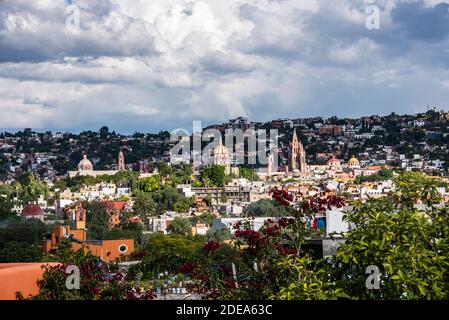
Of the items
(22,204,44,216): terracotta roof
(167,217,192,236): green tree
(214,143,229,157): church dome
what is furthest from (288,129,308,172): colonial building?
(22,204,44,216): terracotta roof

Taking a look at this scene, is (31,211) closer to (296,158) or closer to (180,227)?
(180,227)

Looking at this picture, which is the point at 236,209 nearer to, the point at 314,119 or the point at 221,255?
the point at 221,255

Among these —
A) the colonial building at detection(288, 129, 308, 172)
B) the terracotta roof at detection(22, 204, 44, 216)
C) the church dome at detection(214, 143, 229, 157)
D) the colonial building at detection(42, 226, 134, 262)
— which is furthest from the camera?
the colonial building at detection(288, 129, 308, 172)

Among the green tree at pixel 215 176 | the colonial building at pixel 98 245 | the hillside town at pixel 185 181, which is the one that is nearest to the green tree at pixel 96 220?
the hillside town at pixel 185 181

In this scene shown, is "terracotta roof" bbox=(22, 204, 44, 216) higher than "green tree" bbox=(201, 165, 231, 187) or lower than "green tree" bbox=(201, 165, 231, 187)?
lower

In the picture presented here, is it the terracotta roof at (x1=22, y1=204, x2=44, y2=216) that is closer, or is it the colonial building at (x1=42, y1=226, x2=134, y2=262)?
the colonial building at (x1=42, y1=226, x2=134, y2=262)

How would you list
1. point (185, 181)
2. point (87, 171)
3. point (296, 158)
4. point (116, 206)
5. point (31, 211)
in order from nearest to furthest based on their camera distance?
1. point (31, 211)
2. point (116, 206)
3. point (185, 181)
4. point (87, 171)
5. point (296, 158)

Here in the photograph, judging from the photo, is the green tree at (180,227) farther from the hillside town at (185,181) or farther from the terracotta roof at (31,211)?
the terracotta roof at (31,211)

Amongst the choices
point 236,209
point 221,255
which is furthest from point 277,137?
point 221,255

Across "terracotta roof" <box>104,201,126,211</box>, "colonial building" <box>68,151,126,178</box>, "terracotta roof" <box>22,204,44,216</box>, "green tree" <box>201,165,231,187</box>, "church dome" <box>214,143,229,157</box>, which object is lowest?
"terracotta roof" <box>22,204,44,216</box>

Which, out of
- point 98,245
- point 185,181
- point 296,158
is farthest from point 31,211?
point 296,158

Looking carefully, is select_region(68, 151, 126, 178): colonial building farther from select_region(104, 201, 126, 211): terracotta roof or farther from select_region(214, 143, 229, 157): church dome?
select_region(104, 201, 126, 211): terracotta roof
